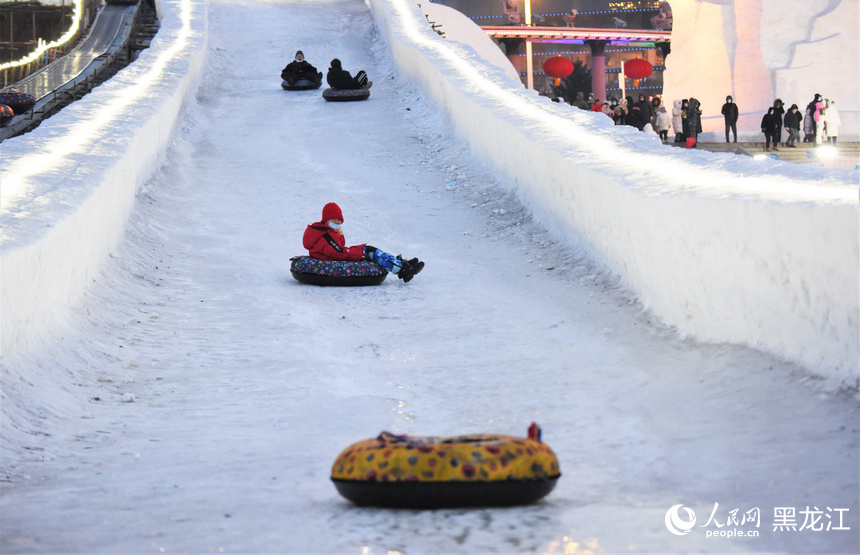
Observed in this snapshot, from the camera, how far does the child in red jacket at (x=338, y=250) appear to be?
6820 mm

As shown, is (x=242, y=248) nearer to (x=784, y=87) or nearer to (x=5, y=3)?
(x=784, y=87)

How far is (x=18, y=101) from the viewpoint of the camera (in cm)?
1725

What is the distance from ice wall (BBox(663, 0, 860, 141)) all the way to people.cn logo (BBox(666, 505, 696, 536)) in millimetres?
20041

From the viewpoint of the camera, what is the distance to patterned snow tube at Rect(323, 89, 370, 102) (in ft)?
45.2

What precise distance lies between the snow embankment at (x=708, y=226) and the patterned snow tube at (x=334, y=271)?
1528 millimetres

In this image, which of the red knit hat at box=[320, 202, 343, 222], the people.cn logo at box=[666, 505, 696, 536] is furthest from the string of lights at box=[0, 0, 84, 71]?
the people.cn logo at box=[666, 505, 696, 536]

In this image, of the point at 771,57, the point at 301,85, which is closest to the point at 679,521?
the point at 301,85

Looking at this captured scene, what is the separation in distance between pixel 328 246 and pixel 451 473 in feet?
13.5

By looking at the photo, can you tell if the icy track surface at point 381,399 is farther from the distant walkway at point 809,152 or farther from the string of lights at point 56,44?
the string of lights at point 56,44

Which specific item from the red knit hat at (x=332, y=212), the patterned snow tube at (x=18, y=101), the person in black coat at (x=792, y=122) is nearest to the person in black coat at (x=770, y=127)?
the person in black coat at (x=792, y=122)

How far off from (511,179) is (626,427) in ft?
16.8

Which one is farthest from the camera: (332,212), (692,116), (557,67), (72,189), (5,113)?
(557,67)

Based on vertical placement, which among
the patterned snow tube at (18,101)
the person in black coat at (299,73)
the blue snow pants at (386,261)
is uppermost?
the person in black coat at (299,73)
